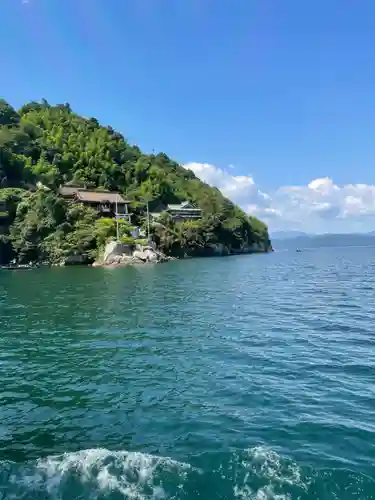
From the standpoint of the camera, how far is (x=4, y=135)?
5433 inches

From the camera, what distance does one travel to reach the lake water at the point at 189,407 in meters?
9.01

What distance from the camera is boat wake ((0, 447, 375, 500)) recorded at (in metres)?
8.52

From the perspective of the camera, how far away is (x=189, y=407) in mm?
13180

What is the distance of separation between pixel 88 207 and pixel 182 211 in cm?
4578

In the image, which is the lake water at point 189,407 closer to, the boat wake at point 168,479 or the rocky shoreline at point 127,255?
the boat wake at point 168,479

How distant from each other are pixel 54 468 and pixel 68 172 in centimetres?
13963

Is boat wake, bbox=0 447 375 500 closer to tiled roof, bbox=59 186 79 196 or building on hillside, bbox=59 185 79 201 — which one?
building on hillside, bbox=59 185 79 201

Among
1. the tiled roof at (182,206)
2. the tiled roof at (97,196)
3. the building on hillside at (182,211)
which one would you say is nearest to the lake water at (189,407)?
the tiled roof at (97,196)

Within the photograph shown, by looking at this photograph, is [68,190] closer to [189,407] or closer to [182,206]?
[182,206]

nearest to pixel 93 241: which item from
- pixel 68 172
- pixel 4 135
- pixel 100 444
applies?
pixel 68 172

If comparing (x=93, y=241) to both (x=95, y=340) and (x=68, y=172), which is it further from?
(x=95, y=340)

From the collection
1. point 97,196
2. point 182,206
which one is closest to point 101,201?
point 97,196

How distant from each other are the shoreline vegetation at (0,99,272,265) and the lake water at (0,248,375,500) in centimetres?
7138

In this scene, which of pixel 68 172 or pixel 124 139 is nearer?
pixel 68 172
